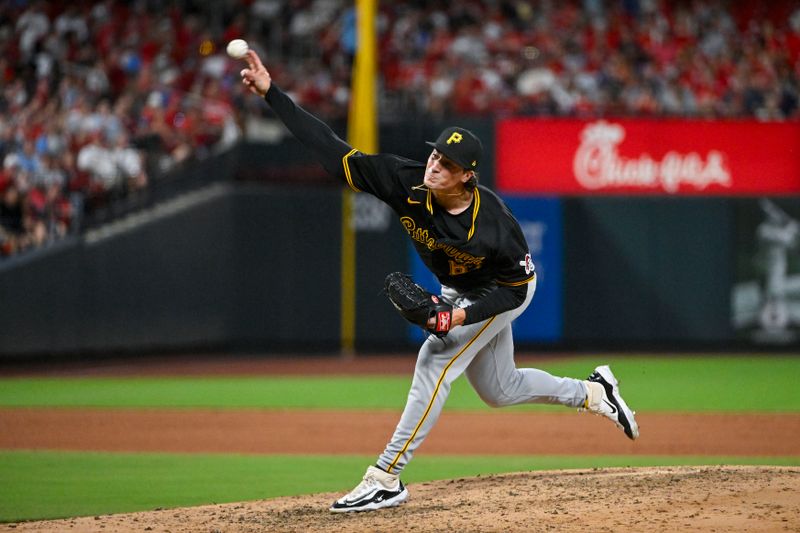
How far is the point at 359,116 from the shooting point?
1681 centimetres

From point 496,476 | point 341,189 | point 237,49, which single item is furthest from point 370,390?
point 237,49

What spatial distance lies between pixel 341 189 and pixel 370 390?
15.2 feet

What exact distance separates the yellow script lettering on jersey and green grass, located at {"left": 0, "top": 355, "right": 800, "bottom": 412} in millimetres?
5856

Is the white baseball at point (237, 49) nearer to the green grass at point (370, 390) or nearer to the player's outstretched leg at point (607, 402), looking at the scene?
the player's outstretched leg at point (607, 402)

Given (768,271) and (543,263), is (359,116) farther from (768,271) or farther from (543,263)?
(768,271)

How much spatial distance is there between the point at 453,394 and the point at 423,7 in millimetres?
9332

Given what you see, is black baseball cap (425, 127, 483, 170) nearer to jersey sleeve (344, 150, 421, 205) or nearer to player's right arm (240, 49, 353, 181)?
jersey sleeve (344, 150, 421, 205)

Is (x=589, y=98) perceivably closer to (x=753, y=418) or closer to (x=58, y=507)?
(x=753, y=418)

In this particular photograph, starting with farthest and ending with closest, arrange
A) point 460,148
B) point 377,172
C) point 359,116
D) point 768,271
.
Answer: point 768,271, point 359,116, point 377,172, point 460,148

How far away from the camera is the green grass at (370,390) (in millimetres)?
12109

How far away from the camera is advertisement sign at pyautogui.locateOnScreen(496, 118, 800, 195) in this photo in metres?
18.0

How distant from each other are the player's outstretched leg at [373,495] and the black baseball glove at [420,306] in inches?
31.5

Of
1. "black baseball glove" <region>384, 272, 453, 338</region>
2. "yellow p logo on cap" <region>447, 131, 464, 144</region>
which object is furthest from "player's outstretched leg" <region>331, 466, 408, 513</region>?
"yellow p logo on cap" <region>447, 131, 464, 144</region>

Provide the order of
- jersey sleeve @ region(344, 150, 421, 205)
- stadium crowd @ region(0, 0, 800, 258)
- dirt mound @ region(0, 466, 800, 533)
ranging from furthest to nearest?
stadium crowd @ region(0, 0, 800, 258), jersey sleeve @ region(344, 150, 421, 205), dirt mound @ region(0, 466, 800, 533)
